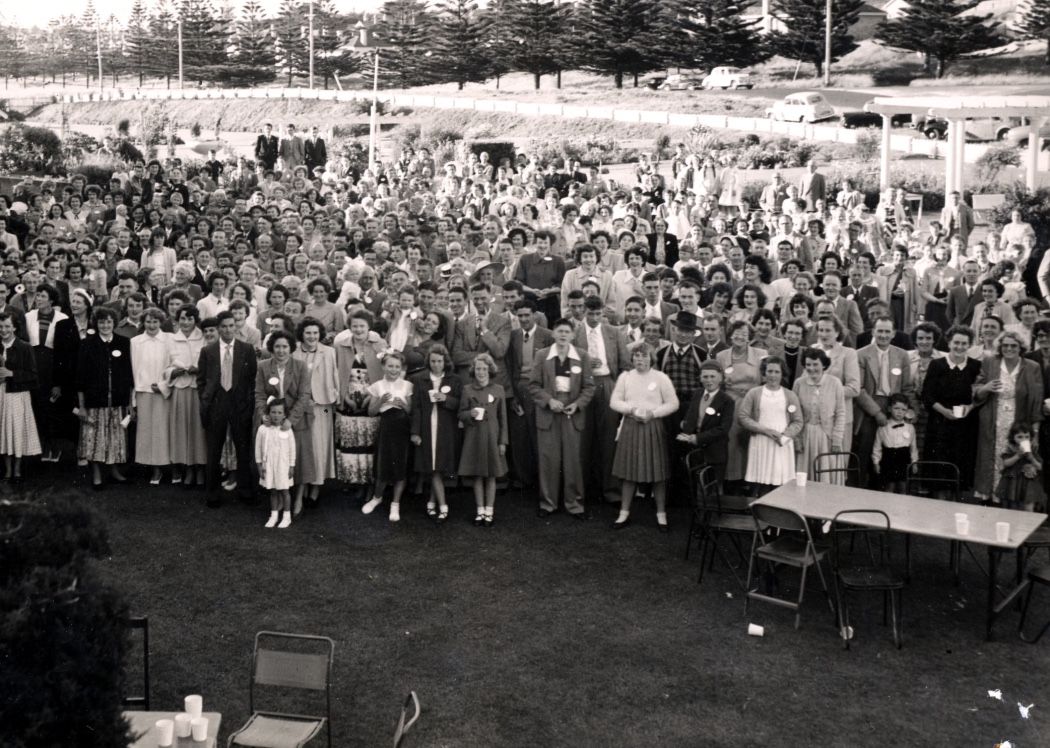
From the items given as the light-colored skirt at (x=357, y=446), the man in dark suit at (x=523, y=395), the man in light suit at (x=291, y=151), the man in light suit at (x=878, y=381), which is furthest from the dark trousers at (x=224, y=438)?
the man in light suit at (x=291, y=151)

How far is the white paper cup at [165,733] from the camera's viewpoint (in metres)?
5.22

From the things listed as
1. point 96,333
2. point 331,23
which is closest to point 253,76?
point 331,23

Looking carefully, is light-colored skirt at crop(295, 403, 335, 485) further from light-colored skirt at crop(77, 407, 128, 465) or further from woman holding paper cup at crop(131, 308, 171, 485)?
light-colored skirt at crop(77, 407, 128, 465)

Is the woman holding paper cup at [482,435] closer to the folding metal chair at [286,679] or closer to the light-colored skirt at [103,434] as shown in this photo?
the light-colored skirt at [103,434]

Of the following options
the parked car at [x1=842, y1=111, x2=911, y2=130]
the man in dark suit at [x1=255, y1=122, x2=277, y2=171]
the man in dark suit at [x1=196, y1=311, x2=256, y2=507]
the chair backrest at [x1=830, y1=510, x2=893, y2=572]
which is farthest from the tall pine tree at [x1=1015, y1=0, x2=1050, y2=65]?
the man in dark suit at [x1=196, y1=311, x2=256, y2=507]

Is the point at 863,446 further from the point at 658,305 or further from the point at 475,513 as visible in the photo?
the point at 475,513

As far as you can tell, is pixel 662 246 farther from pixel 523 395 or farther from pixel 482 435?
pixel 482 435

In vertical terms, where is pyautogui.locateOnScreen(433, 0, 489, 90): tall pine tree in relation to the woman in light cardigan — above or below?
above

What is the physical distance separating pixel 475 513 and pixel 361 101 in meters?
50.0

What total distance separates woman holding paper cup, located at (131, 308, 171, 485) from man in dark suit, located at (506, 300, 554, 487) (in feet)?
9.52

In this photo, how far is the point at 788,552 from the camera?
7930 mm

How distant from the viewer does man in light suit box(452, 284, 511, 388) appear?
10.4 metres

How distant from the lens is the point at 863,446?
9914 millimetres

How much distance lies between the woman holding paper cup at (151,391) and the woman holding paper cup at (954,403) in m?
6.24
